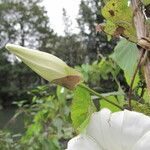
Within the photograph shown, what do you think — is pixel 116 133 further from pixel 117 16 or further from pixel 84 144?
pixel 117 16

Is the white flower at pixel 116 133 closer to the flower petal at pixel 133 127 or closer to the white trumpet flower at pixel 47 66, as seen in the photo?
the flower petal at pixel 133 127

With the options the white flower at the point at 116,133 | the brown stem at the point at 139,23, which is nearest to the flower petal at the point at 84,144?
the white flower at the point at 116,133

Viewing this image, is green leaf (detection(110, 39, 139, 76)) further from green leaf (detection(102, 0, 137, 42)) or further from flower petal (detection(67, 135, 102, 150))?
flower petal (detection(67, 135, 102, 150))

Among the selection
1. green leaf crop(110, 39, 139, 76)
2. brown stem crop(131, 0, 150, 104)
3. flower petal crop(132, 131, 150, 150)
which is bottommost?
flower petal crop(132, 131, 150, 150)

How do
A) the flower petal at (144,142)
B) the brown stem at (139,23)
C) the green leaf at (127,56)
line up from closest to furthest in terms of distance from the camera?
1. the flower petal at (144,142)
2. the brown stem at (139,23)
3. the green leaf at (127,56)

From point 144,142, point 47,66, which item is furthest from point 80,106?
point 144,142

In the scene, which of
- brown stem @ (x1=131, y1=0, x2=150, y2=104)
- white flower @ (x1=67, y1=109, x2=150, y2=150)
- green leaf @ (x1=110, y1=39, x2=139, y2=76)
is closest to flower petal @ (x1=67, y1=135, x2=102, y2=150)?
white flower @ (x1=67, y1=109, x2=150, y2=150)

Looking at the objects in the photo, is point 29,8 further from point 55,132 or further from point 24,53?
point 24,53
